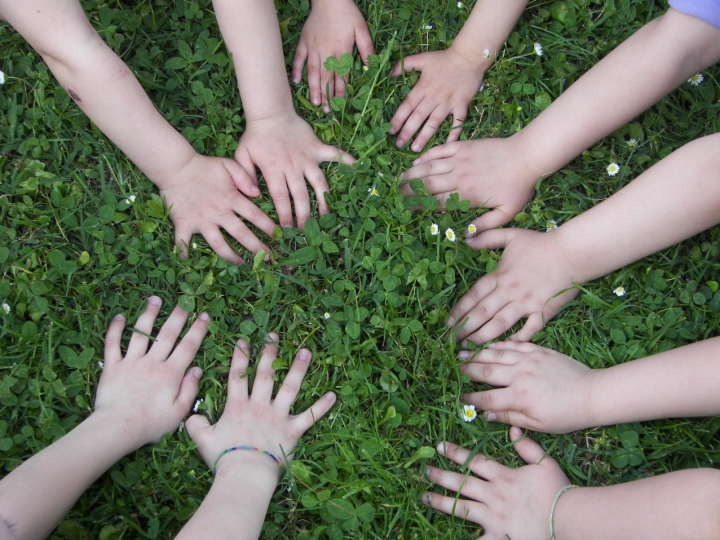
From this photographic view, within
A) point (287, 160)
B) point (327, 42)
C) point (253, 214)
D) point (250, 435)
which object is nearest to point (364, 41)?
point (327, 42)

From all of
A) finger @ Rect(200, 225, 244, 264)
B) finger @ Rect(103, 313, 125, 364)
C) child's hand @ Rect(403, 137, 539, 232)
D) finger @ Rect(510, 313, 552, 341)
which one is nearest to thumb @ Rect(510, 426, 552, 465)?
finger @ Rect(510, 313, 552, 341)

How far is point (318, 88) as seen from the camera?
8.23 ft

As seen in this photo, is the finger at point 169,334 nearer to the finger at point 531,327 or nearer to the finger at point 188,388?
the finger at point 188,388

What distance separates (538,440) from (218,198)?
4.74 feet

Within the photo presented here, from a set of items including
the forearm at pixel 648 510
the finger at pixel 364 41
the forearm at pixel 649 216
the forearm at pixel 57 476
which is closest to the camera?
the forearm at pixel 648 510

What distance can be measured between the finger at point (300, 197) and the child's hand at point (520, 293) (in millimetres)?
661

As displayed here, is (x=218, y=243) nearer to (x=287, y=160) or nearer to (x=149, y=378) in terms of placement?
(x=287, y=160)

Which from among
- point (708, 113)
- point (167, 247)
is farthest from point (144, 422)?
point (708, 113)

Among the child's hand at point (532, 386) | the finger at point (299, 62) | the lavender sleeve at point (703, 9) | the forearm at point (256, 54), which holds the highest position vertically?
the forearm at point (256, 54)

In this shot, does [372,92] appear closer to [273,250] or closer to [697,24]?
[273,250]

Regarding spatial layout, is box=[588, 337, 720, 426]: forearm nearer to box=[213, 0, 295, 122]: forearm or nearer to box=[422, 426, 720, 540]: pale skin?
box=[422, 426, 720, 540]: pale skin

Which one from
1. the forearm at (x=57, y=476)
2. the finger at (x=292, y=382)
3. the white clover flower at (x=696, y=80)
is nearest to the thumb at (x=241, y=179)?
the finger at (x=292, y=382)

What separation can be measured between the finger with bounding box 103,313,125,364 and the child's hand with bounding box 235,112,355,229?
680 mm

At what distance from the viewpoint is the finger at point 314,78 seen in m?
2.49
